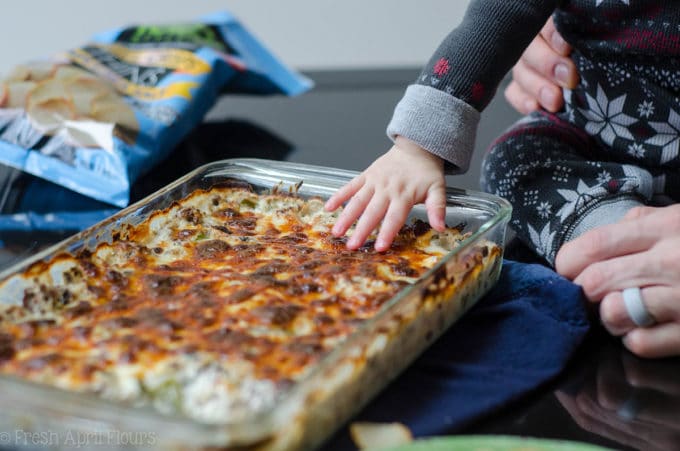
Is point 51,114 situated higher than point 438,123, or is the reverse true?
point 438,123

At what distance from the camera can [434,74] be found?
2.80ft

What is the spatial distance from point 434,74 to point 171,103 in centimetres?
48

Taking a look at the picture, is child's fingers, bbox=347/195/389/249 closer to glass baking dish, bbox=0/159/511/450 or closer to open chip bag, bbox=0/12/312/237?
glass baking dish, bbox=0/159/511/450

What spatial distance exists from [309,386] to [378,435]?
0.08 meters

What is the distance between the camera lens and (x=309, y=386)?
51 centimetres

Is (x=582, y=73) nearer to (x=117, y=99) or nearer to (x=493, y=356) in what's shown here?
(x=493, y=356)

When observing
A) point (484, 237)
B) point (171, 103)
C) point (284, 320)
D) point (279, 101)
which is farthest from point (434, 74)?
point (279, 101)

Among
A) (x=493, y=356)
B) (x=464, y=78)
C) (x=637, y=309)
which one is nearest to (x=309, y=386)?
(x=493, y=356)

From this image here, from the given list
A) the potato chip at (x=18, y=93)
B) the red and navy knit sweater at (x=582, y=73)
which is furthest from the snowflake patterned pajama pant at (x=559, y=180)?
the potato chip at (x=18, y=93)

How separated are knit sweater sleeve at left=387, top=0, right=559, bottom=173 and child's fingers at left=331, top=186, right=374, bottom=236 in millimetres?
73

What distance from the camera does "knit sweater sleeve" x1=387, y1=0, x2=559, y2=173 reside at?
2.72ft

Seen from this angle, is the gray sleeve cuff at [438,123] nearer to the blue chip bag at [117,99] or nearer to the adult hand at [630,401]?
the adult hand at [630,401]

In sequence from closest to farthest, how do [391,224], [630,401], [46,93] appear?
[630,401]
[391,224]
[46,93]

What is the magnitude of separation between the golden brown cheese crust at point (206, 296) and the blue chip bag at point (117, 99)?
10.9 inches
